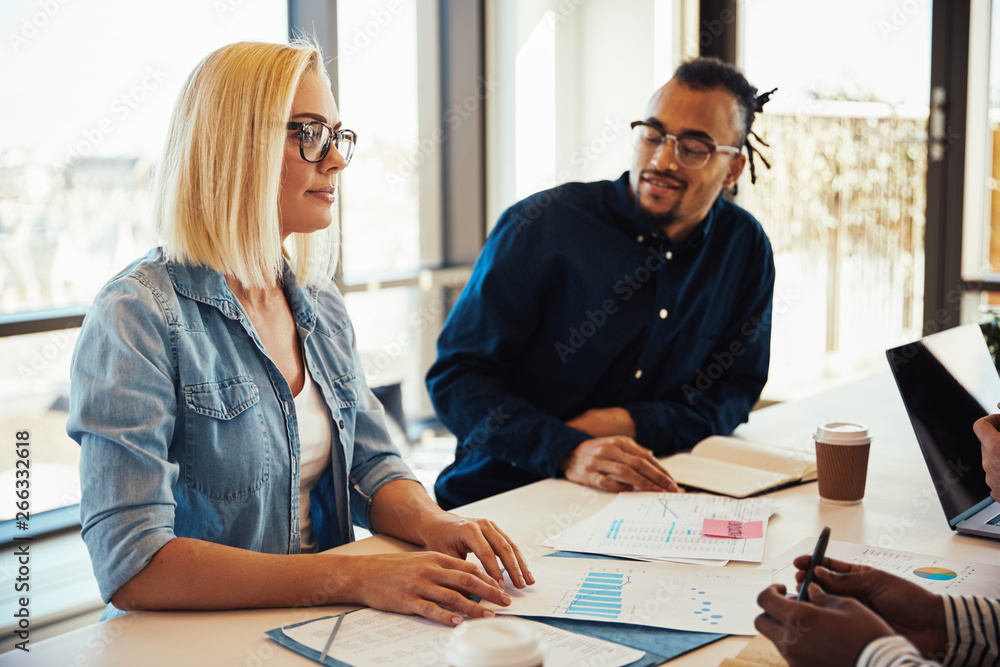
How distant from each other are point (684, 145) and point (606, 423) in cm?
64

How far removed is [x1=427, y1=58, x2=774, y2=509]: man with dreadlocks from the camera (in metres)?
1.81

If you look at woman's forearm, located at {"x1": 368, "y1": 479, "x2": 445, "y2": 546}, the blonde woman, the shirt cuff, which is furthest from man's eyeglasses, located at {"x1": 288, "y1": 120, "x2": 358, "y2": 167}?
the shirt cuff

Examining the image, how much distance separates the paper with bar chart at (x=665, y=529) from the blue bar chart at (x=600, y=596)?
83 millimetres

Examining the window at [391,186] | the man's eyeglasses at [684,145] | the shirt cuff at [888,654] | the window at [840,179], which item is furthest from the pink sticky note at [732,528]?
the window at [840,179]

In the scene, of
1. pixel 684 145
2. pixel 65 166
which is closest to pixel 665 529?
pixel 684 145

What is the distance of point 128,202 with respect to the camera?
266 cm

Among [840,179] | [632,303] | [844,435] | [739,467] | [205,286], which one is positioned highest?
[840,179]

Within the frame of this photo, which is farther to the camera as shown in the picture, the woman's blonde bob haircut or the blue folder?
the woman's blonde bob haircut

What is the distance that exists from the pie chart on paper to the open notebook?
13.8 inches

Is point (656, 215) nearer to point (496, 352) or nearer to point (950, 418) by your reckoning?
point (496, 352)

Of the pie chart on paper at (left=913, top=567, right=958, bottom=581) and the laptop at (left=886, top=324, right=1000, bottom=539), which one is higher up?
the laptop at (left=886, top=324, right=1000, bottom=539)

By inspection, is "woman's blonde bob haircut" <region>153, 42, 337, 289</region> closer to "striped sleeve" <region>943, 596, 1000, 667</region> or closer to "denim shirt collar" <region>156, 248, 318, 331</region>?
"denim shirt collar" <region>156, 248, 318, 331</region>

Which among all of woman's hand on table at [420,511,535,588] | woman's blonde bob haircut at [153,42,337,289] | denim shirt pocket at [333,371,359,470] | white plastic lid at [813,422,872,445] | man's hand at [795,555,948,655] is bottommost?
woman's hand on table at [420,511,535,588]

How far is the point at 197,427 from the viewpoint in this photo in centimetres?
114
